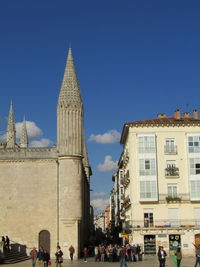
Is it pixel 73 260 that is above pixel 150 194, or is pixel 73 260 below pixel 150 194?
below

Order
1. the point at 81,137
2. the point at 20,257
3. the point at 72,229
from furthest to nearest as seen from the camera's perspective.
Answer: the point at 81,137 → the point at 72,229 → the point at 20,257

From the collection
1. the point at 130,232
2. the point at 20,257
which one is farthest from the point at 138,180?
the point at 20,257

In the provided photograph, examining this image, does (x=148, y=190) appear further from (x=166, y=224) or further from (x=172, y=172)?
(x=166, y=224)

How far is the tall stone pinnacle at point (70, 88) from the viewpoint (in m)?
43.5

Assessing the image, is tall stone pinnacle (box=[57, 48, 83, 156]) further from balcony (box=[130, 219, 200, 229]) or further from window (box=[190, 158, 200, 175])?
window (box=[190, 158, 200, 175])

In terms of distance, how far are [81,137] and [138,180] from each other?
7275mm

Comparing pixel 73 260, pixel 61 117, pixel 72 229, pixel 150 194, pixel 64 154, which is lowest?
pixel 73 260

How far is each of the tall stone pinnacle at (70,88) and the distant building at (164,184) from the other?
668cm

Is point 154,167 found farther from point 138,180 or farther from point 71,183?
point 71,183

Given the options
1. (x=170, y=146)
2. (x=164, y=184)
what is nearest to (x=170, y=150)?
(x=170, y=146)

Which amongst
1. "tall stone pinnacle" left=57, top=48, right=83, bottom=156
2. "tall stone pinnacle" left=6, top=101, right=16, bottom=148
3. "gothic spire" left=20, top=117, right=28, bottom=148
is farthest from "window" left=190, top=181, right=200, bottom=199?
"gothic spire" left=20, top=117, right=28, bottom=148

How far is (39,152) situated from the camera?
42.8 meters

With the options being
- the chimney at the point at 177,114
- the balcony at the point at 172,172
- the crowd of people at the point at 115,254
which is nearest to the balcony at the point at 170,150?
the balcony at the point at 172,172

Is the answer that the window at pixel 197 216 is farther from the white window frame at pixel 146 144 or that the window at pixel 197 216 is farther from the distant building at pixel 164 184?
the white window frame at pixel 146 144
